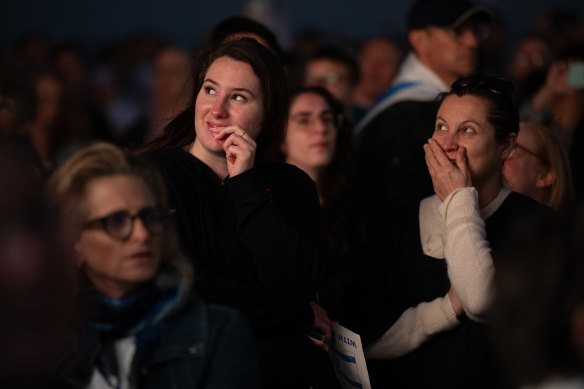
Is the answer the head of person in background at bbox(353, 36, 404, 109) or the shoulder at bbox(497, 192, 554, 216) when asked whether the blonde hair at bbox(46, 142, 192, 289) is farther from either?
the head of person in background at bbox(353, 36, 404, 109)

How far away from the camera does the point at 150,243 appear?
213 centimetres

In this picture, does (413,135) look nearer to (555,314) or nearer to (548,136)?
(548,136)


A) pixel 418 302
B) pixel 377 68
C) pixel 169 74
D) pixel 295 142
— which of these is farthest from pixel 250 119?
pixel 377 68

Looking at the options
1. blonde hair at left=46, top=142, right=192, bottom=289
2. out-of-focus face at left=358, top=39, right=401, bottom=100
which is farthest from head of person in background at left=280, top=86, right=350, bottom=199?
out-of-focus face at left=358, top=39, right=401, bottom=100

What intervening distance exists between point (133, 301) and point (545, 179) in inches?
78.8

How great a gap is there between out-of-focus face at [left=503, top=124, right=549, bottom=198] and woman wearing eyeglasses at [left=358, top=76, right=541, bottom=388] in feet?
1.43

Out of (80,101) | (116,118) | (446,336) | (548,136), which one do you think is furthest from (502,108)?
(116,118)

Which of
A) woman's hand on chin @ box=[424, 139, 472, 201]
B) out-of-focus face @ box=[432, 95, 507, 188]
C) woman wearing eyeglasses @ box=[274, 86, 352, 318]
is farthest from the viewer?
woman wearing eyeglasses @ box=[274, 86, 352, 318]

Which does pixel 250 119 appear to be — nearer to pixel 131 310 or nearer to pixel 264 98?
Result: pixel 264 98

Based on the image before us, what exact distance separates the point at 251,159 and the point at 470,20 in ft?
7.25

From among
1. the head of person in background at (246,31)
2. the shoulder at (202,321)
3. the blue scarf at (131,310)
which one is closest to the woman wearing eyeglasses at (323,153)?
the head of person in background at (246,31)

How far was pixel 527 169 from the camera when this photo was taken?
340cm

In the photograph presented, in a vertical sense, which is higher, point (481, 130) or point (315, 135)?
point (315, 135)

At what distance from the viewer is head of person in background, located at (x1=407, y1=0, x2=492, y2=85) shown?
168 inches
